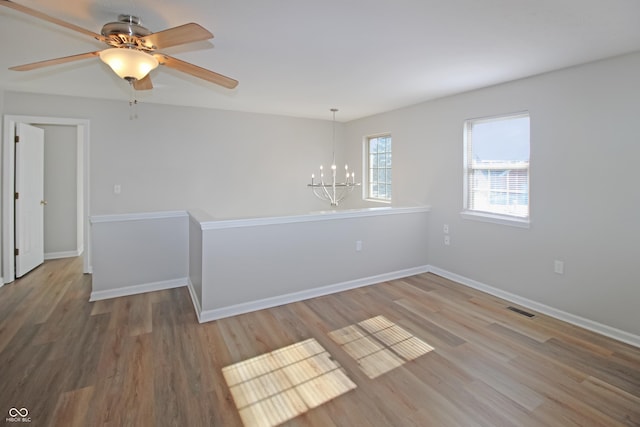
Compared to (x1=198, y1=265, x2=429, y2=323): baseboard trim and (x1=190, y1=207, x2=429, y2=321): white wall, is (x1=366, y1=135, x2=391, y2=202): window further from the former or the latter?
(x1=198, y1=265, x2=429, y2=323): baseboard trim

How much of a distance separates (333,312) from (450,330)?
1120mm

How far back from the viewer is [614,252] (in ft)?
9.41

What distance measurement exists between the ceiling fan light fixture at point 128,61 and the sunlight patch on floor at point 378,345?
2471mm

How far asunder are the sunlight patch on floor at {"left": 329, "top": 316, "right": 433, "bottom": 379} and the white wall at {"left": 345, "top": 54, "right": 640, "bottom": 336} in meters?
1.64

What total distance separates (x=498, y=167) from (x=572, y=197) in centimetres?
87

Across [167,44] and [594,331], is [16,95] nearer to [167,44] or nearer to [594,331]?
[167,44]

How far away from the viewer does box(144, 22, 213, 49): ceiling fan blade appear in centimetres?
175

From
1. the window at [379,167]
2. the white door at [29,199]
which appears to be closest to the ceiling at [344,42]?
the white door at [29,199]

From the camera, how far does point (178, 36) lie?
1.85 metres

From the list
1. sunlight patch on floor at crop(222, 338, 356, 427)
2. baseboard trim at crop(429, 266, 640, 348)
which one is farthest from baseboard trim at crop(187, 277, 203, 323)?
baseboard trim at crop(429, 266, 640, 348)

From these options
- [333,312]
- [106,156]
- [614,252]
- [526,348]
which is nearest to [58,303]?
[106,156]

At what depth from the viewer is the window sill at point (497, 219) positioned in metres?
3.55

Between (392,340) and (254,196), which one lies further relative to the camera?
(254,196)

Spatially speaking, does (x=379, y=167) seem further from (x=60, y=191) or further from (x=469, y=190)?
(x=60, y=191)
